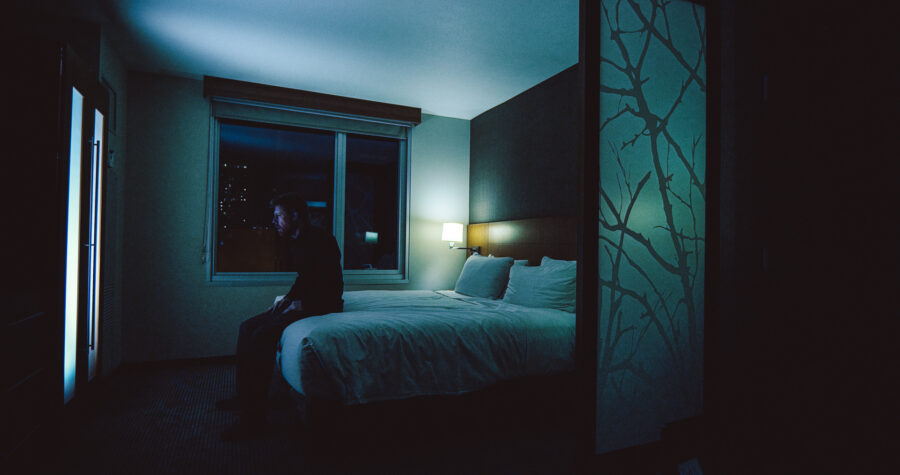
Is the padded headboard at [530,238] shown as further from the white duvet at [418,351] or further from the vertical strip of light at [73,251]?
the vertical strip of light at [73,251]

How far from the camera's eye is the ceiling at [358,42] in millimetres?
2938

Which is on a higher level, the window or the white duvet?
the window

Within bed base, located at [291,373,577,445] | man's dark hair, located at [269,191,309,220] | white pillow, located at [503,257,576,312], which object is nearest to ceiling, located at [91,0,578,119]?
man's dark hair, located at [269,191,309,220]

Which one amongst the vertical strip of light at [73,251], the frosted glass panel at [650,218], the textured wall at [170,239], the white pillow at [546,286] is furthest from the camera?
the textured wall at [170,239]

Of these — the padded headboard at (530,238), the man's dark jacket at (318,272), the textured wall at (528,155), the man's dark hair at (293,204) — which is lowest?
the man's dark jacket at (318,272)

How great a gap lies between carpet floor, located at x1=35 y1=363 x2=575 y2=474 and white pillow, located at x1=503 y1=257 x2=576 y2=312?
88 cm

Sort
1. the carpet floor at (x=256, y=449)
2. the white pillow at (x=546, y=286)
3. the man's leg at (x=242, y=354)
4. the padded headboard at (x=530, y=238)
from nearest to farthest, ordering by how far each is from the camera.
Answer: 1. the carpet floor at (x=256, y=449)
2. the man's leg at (x=242, y=354)
3. the white pillow at (x=546, y=286)
4. the padded headboard at (x=530, y=238)

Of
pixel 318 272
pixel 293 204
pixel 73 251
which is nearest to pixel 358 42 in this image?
pixel 293 204

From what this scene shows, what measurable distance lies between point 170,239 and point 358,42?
101 inches

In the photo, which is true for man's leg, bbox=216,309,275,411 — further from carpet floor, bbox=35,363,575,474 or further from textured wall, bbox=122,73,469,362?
textured wall, bbox=122,73,469,362

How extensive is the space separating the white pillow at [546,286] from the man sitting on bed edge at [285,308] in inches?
53.8

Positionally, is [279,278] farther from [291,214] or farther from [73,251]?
[73,251]

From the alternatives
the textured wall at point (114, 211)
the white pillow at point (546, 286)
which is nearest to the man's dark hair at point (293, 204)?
the textured wall at point (114, 211)

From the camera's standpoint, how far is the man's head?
2.92m
